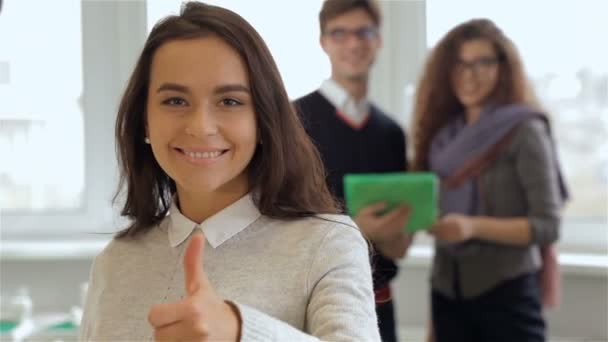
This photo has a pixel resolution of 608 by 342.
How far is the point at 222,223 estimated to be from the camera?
889mm

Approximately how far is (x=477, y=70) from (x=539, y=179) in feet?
1.08

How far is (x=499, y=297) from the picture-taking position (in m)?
1.87

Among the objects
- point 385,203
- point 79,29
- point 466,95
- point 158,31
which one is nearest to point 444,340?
point 385,203

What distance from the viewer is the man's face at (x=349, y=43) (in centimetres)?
183

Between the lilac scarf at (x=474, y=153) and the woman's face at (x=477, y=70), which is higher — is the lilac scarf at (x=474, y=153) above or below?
below

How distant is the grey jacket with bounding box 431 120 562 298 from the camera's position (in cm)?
186

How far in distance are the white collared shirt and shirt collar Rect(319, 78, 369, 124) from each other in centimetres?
87

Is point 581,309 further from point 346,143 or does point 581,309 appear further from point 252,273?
point 252,273

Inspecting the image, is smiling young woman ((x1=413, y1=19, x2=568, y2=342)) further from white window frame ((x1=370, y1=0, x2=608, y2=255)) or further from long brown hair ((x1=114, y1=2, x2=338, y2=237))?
long brown hair ((x1=114, y1=2, x2=338, y2=237))

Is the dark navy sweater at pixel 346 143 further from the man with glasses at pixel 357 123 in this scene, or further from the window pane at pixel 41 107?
the window pane at pixel 41 107

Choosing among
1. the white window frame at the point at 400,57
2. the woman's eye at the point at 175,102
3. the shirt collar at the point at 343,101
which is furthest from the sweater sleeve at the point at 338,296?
the white window frame at the point at 400,57

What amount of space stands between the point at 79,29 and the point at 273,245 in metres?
1.99

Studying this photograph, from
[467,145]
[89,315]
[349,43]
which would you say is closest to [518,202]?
[467,145]

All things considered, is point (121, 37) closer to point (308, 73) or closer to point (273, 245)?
point (308, 73)
